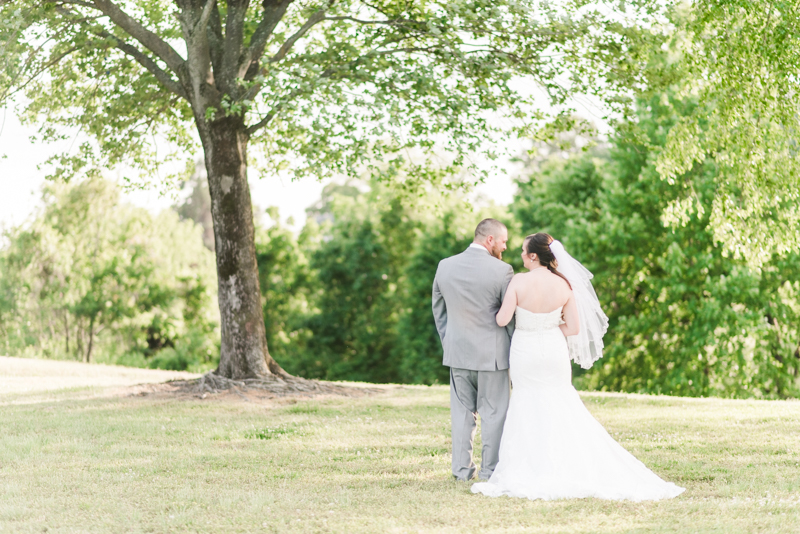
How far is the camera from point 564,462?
6.32 metres

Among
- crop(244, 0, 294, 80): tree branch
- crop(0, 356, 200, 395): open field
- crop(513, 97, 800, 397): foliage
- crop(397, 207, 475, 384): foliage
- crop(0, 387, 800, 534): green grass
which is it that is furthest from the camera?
crop(397, 207, 475, 384): foliage

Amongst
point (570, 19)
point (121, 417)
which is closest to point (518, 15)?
point (570, 19)

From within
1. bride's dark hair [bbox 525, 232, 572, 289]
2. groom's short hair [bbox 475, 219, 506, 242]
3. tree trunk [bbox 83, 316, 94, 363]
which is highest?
groom's short hair [bbox 475, 219, 506, 242]

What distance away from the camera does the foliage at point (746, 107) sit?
9852 mm

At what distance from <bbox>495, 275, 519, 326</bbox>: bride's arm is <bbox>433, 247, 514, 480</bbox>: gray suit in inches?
6.1

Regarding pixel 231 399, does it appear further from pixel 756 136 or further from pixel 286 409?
pixel 756 136

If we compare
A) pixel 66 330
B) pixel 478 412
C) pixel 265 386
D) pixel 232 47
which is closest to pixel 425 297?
pixel 66 330

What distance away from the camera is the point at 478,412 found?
6.84 meters

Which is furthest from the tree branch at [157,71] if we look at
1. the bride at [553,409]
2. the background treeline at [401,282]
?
the bride at [553,409]

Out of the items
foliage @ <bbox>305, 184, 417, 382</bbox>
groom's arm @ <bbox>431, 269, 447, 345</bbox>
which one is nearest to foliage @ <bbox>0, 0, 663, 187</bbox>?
groom's arm @ <bbox>431, 269, 447, 345</bbox>

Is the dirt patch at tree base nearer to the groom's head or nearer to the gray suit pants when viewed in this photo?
the gray suit pants

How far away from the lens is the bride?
6191 mm

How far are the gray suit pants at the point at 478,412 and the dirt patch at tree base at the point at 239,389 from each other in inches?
237

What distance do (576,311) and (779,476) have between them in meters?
2.43
